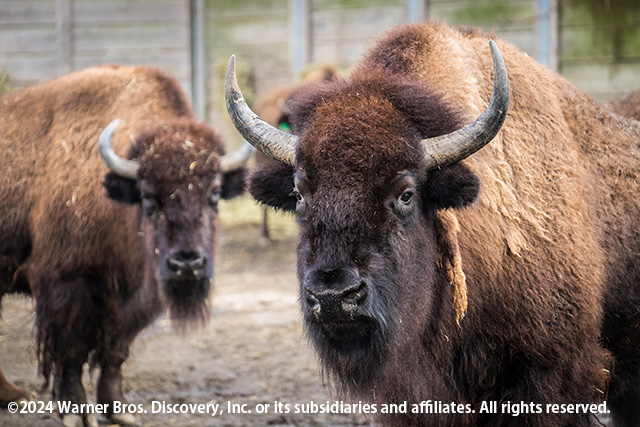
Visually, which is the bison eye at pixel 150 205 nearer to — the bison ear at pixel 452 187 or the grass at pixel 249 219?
the bison ear at pixel 452 187

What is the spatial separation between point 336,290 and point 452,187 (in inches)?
30.5

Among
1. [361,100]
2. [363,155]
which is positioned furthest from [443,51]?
[363,155]

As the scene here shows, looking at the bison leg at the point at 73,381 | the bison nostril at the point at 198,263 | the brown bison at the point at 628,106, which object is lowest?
the bison leg at the point at 73,381

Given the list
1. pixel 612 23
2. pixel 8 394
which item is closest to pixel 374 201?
pixel 8 394

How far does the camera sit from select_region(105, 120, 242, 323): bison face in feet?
17.8

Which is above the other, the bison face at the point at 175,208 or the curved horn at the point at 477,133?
the curved horn at the point at 477,133

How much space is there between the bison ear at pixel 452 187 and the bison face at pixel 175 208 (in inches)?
100

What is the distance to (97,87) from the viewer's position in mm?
6285

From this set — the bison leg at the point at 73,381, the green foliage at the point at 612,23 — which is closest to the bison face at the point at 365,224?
the bison leg at the point at 73,381

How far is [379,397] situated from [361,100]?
143 cm

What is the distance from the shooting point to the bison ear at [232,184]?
6.14 meters

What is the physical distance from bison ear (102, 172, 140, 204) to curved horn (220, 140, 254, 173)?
75 cm

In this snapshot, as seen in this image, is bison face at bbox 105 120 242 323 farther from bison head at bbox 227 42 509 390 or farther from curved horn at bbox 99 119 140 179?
bison head at bbox 227 42 509 390

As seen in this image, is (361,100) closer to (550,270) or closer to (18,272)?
(550,270)
